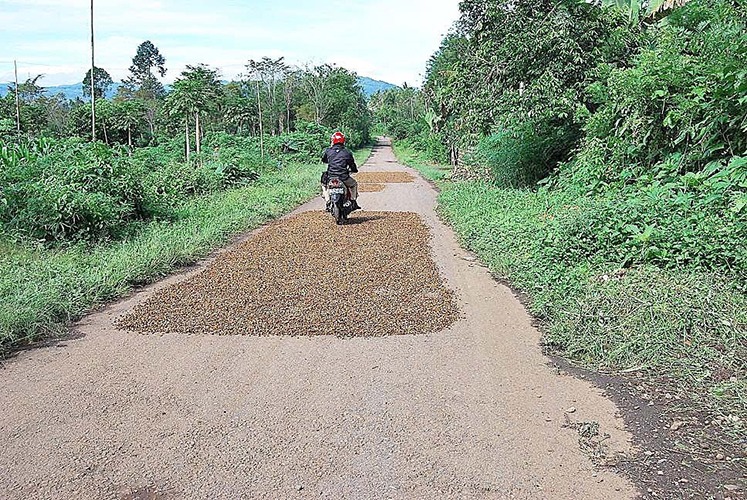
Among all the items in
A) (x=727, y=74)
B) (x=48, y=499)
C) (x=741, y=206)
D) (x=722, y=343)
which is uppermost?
(x=727, y=74)

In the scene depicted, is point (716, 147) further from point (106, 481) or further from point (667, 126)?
point (106, 481)

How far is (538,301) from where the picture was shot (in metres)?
5.91

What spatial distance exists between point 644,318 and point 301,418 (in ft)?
9.59

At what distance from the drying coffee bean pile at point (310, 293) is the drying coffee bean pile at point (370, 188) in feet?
28.4

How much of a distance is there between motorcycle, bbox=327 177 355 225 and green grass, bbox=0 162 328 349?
1487mm

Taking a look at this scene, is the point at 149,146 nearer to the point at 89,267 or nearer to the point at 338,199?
the point at 338,199

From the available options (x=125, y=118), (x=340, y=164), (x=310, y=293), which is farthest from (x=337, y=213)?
(x=125, y=118)

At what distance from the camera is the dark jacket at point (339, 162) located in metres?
11.7

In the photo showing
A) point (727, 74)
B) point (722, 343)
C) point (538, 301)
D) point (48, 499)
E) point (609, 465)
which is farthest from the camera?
point (727, 74)

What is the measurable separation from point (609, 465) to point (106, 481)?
2508mm

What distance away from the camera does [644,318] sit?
16.6ft

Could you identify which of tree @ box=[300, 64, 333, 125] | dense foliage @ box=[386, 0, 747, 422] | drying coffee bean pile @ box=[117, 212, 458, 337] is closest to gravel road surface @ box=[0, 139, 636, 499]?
drying coffee bean pile @ box=[117, 212, 458, 337]

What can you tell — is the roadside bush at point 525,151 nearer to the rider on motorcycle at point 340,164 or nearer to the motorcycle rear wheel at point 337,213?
the rider on motorcycle at point 340,164

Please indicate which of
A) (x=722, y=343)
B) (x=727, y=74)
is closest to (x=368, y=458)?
(x=722, y=343)
